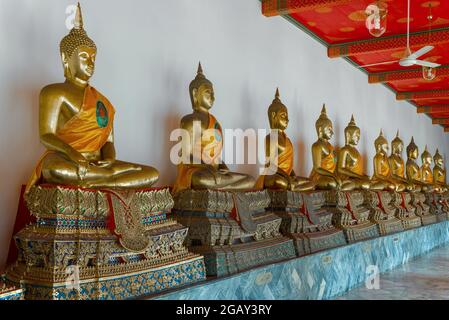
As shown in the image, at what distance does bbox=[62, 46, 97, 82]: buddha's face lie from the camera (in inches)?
112

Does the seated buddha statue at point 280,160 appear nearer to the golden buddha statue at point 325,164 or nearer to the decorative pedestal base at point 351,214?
the decorative pedestal base at point 351,214

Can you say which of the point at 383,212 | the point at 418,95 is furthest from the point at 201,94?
the point at 418,95

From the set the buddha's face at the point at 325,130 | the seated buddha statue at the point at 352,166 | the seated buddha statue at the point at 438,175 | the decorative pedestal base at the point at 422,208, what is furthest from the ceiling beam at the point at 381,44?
the seated buddha statue at the point at 438,175

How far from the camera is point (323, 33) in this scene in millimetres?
6836

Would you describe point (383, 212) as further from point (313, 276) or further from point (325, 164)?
point (313, 276)

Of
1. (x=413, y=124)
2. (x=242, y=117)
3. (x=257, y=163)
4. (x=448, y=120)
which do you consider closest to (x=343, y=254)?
(x=257, y=163)

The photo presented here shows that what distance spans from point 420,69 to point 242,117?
4826 millimetres

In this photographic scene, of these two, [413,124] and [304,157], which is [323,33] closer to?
[304,157]

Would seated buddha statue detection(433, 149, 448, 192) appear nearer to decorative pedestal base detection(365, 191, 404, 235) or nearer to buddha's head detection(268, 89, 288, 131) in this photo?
decorative pedestal base detection(365, 191, 404, 235)

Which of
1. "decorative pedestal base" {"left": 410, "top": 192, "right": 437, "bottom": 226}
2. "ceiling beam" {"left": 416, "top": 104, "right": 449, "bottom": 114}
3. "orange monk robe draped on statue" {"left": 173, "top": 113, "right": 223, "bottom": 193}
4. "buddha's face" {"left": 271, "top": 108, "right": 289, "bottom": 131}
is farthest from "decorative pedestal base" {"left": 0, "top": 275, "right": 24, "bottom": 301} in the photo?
"ceiling beam" {"left": 416, "top": 104, "right": 449, "bottom": 114}

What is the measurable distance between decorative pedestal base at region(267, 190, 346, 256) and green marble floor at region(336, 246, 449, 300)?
0.52m

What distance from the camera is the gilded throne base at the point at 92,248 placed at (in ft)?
7.58

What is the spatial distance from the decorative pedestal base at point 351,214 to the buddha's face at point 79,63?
10.2 feet

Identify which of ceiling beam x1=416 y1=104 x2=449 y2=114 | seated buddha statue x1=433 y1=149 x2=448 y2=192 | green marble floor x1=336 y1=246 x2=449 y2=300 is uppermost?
ceiling beam x1=416 y1=104 x2=449 y2=114
